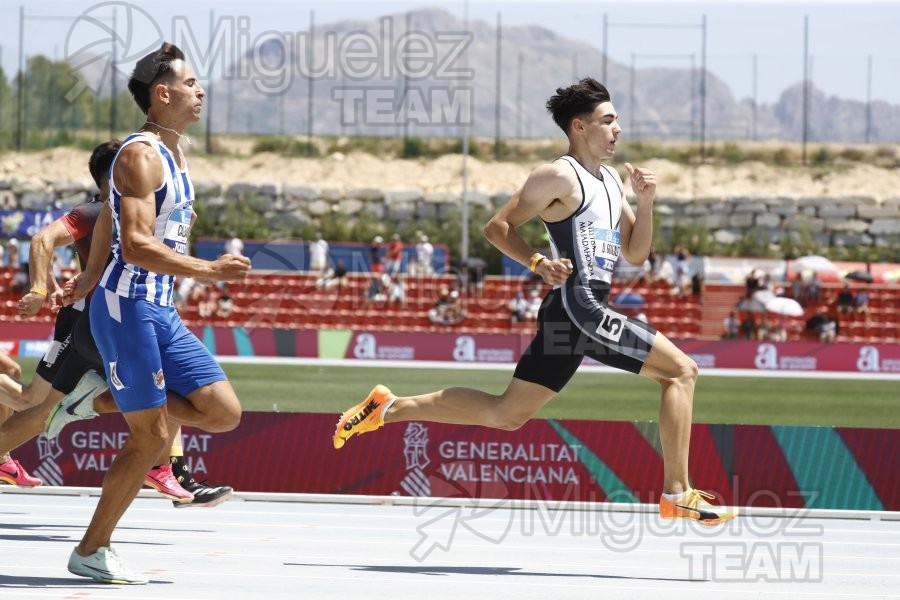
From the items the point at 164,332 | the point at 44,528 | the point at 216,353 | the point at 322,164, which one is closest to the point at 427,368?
the point at 216,353

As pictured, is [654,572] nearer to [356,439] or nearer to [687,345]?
[356,439]

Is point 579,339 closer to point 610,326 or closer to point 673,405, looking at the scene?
A: point 610,326

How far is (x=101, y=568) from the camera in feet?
19.3

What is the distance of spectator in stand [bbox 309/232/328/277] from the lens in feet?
130

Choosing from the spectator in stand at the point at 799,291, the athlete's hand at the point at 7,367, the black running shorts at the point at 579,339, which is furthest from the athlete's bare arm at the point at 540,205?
the spectator in stand at the point at 799,291

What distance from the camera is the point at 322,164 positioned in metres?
60.4

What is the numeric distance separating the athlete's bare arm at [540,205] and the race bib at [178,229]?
63.6 inches

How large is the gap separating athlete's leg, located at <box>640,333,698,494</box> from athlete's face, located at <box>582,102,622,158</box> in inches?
40.5

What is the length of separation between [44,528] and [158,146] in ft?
9.56

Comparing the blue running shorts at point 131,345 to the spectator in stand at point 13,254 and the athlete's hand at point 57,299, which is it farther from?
the spectator in stand at point 13,254

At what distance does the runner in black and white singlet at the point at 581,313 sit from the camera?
22.1 ft

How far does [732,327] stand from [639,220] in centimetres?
2543

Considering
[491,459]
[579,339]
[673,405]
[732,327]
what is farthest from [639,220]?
[732,327]

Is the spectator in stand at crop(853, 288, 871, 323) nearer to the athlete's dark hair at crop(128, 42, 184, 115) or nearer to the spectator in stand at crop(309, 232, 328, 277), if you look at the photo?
the spectator in stand at crop(309, 232, 328, 277)
